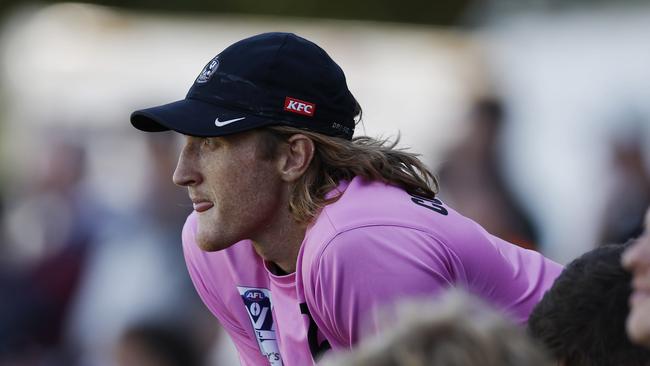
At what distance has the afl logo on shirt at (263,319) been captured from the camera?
3869mm

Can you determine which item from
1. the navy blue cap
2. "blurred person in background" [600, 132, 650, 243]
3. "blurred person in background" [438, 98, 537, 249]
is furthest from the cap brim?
"blurred person in background" [438, 98, 537, 249]

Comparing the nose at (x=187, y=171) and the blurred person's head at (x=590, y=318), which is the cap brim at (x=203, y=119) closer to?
the nose at (x=187, y=171)

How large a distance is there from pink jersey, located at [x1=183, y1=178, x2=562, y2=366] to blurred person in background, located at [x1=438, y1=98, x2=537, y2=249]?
2.45 meters

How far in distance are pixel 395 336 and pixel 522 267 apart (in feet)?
5.61

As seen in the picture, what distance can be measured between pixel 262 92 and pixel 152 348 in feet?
7.76

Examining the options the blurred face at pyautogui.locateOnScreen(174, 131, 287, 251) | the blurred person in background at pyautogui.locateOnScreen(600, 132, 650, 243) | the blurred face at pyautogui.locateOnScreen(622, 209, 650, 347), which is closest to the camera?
the blurred face at pyautogui.locateOnScreen(622, 209, 650, 347)

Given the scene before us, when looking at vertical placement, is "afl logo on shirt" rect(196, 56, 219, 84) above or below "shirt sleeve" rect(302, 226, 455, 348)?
above

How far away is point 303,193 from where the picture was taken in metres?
3.60

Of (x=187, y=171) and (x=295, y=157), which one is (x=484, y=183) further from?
(x=187, y=171)

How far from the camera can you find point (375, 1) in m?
18.8

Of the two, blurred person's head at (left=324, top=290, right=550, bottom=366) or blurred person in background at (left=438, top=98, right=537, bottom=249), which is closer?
blurred person's head at (left=324, top=290, right=550, bottom=366)

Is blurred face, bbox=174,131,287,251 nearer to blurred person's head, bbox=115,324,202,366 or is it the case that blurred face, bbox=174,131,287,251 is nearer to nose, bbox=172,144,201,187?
nose, bbox=172,144,201,187

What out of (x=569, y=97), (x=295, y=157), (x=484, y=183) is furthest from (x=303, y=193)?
(x=569, y=97)

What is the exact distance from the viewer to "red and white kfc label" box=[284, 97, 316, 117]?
140 inches
